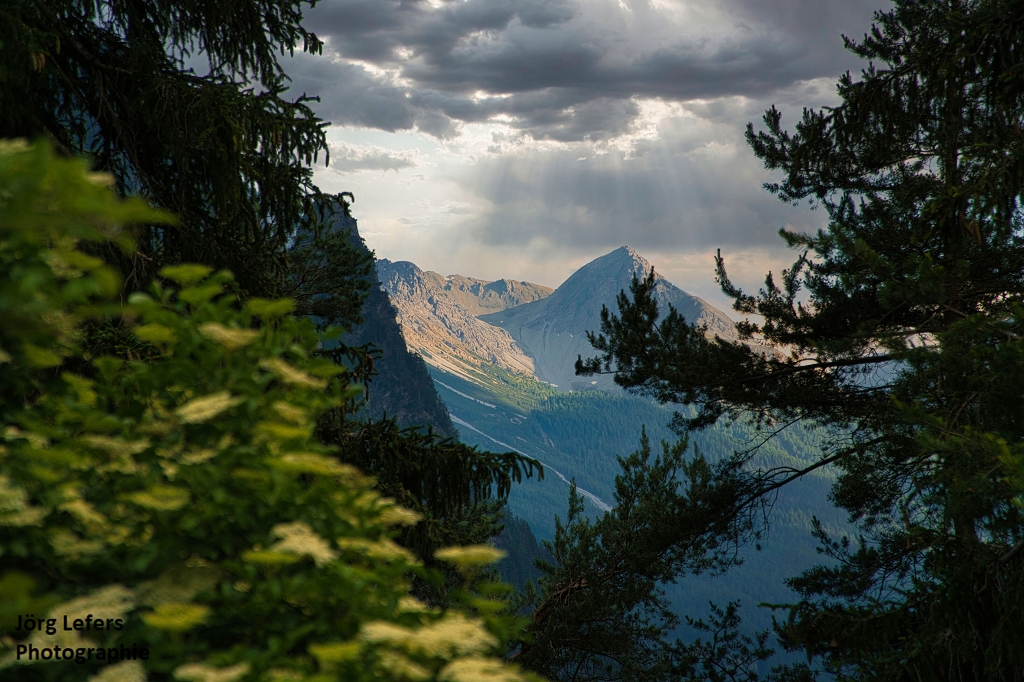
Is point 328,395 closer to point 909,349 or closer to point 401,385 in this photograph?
point 909,349

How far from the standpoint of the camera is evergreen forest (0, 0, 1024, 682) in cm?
131

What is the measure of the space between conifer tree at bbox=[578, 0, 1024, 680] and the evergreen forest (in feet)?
0.13

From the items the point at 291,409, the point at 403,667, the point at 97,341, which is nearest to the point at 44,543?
the point at 291,409

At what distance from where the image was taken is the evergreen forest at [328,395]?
1.31 meters

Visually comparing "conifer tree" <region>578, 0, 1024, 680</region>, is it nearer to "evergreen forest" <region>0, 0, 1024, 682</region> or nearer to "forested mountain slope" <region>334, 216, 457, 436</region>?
"evergreen forest" <region>0, 0, 1024, 682</region>

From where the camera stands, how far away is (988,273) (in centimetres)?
793

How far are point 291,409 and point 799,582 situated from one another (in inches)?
495

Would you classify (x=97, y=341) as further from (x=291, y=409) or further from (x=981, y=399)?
(x=981, y=399)

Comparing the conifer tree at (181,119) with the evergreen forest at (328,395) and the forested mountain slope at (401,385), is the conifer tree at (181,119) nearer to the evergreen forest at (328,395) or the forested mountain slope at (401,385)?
the evergreen forest at (328,395)

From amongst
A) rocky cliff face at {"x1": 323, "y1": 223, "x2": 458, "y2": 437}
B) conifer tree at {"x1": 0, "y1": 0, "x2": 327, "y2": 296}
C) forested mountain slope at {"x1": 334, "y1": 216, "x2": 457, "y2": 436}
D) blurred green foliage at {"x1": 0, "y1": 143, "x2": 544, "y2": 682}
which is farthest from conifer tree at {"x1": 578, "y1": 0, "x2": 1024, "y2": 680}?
rocky cliff face at {"x1": 323, "y1": 223, "x2": 458, "y2": 437}

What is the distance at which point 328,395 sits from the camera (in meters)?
2.05

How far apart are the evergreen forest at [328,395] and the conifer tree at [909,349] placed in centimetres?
4

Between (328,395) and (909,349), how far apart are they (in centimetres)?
496

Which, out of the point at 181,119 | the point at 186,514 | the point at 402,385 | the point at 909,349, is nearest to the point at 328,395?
the point at 186,514
